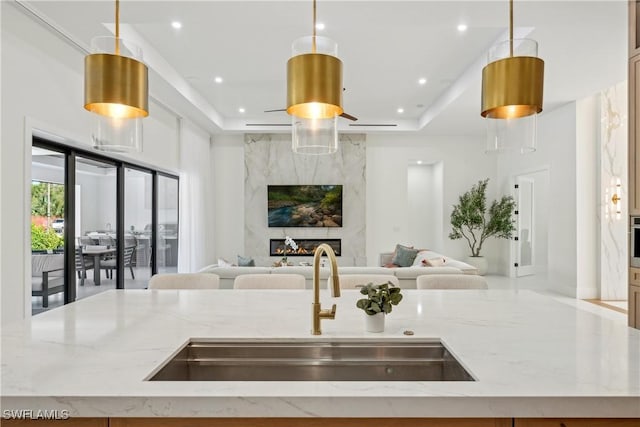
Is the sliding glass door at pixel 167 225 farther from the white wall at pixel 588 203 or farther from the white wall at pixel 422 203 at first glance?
the white wall at pixel 588 203

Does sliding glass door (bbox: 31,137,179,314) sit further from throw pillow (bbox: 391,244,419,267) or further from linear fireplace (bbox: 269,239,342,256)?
throw pillow (bbox: 391,244,419,267)

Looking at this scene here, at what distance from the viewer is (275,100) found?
20.6ft

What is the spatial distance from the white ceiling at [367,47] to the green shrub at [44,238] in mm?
1721

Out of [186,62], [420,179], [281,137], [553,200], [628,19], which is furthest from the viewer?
[420,179]

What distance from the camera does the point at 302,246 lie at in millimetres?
7684

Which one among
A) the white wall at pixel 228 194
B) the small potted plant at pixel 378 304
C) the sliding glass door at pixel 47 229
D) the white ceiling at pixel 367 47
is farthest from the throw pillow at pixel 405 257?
the small potted plant at pixel 378 304

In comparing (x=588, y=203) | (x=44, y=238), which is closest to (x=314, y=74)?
(x=44, y=238)

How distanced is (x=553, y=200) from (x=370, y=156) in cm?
337

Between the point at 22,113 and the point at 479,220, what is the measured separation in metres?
7.06

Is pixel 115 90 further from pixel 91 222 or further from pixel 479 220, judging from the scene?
pixel 479 220

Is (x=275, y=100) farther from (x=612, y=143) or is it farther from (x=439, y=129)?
(x=612, y=143)

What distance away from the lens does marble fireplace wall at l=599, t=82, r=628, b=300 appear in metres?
5.28

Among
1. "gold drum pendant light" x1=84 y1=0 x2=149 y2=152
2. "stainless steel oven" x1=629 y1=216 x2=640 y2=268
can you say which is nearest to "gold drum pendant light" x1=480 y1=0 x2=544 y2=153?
"gold drum pendant light" x1=84 y1=0 x2=149 y2=152

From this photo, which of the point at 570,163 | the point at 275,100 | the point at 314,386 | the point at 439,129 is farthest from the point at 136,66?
the point at 439,129
